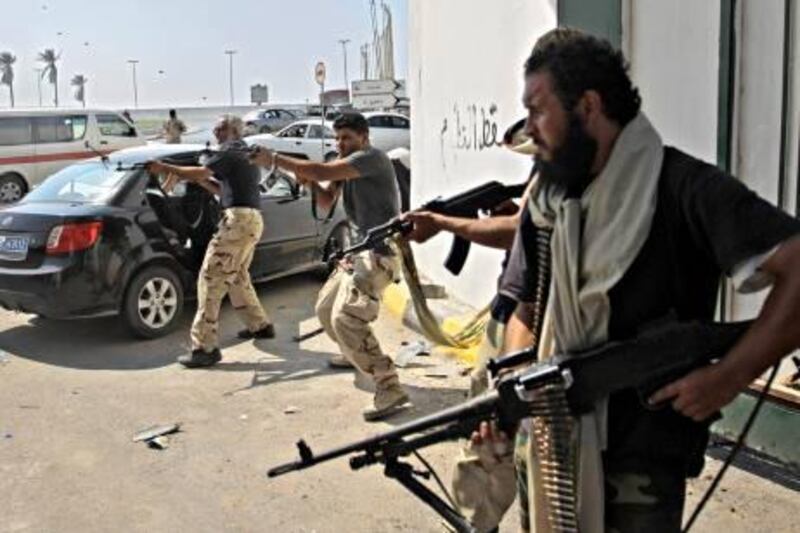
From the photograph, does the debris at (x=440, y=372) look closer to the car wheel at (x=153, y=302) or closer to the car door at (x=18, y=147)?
the car wheel at (x=153, y=302)

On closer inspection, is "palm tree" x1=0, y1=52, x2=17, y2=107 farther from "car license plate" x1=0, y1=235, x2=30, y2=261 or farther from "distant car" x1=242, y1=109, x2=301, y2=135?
"car license plate" x1=0, y1=235, x2=30, y2=261

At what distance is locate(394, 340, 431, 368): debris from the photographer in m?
6.45

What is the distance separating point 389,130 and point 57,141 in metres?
9.36

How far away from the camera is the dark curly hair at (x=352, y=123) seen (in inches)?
208

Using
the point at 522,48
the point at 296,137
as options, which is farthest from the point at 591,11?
the point at 296,137

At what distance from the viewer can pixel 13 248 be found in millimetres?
6848

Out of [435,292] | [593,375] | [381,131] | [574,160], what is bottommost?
[435,292]

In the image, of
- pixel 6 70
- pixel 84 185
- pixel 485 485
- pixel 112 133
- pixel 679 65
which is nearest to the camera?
pixel 485 485

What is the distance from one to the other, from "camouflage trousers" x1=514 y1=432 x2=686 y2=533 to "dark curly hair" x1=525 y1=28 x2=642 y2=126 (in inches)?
31.1

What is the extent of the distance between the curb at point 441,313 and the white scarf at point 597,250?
3.97 metres

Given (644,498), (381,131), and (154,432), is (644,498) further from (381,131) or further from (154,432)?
(381,131)

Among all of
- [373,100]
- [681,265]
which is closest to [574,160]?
[681,265]

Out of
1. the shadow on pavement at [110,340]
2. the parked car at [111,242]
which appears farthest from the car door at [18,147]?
the parked car at [111,242]

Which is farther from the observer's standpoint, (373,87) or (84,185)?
(373,87)
